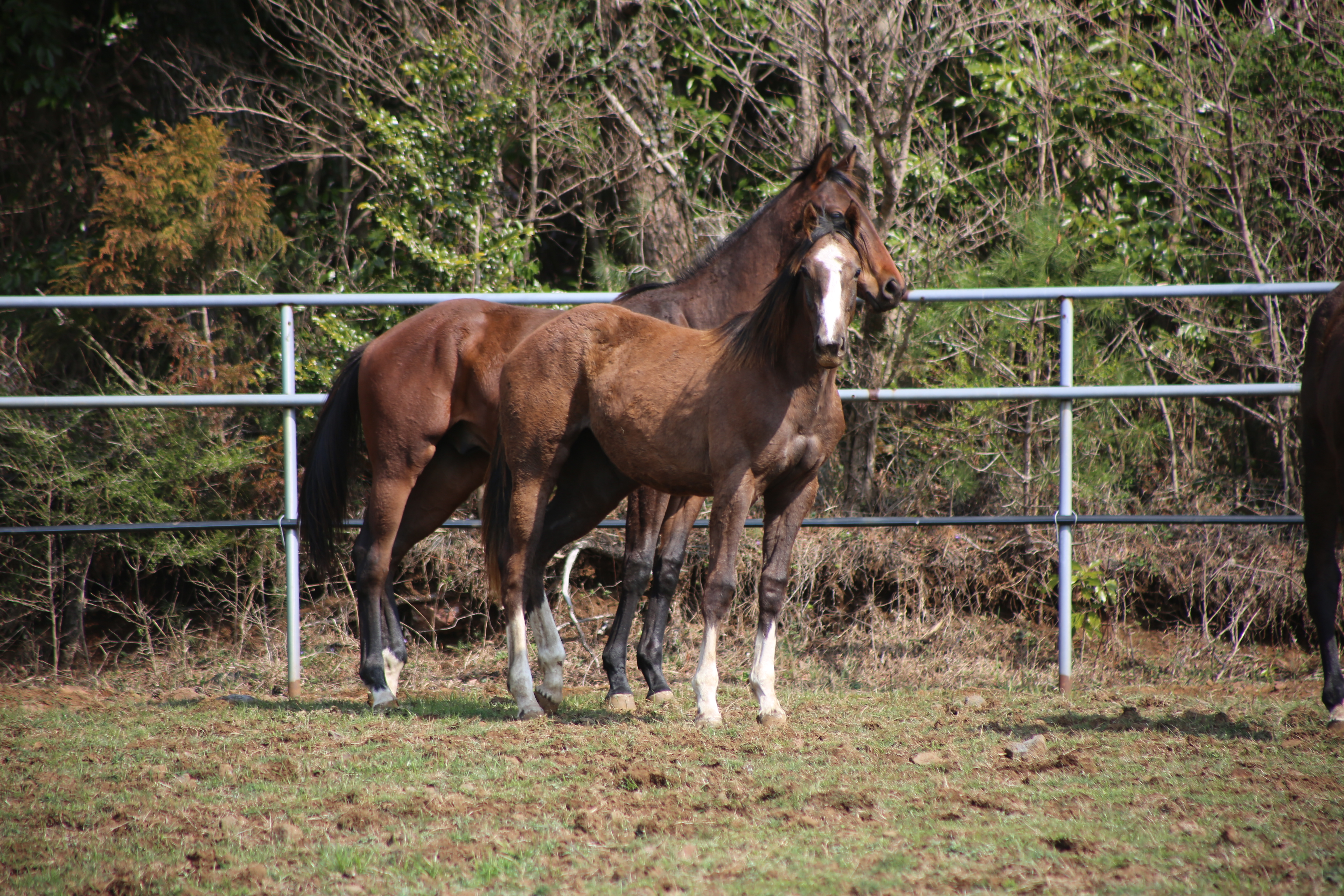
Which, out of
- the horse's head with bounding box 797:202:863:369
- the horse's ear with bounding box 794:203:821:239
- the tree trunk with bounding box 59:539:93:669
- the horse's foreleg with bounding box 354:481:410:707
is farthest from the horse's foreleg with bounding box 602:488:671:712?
the tree trunk with bounding box 59:539:93:669

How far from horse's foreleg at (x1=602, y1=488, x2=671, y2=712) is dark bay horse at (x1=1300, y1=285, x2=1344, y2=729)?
2603mm

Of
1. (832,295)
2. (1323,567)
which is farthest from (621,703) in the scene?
(1323,567)

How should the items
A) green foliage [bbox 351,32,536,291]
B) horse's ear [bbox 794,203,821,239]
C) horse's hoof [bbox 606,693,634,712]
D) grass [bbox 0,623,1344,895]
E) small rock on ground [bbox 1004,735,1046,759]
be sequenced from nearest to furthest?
1. grass [bbox 0,623,1344,895]
2. small rock on ground [bbox 1004,735,1046,759]
3. horse's ear [bbox 794,203,821,239]
4. horse's hoof [bbox 606,693,634,712]
5. green foliage [bbox 351,32,536,291]

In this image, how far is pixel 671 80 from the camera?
9109 millimetres

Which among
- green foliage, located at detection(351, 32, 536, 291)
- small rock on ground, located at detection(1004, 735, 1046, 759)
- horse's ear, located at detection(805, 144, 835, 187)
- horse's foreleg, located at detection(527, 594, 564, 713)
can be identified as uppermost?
green foliage, located at detection(351, 32, 536, 291)

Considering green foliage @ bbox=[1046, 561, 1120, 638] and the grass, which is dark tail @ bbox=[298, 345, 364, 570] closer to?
the grass

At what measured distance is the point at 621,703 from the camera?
14.9 feet

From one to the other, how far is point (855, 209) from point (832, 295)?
0.60m

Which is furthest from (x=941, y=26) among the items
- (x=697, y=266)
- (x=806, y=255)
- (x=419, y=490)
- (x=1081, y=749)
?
(x=1081, y=749)

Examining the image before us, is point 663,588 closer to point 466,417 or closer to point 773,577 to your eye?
point 773,577

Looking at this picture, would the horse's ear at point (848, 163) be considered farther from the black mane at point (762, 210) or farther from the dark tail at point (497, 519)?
the dark tail at point (497, 519)

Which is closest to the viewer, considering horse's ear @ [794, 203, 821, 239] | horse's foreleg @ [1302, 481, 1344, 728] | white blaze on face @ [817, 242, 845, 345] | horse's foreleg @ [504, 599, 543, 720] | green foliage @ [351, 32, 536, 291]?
white blaze on face @ [817, 242, 845, 345]

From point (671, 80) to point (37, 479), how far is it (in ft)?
19.0

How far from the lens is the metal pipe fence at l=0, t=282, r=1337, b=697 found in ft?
15.3
